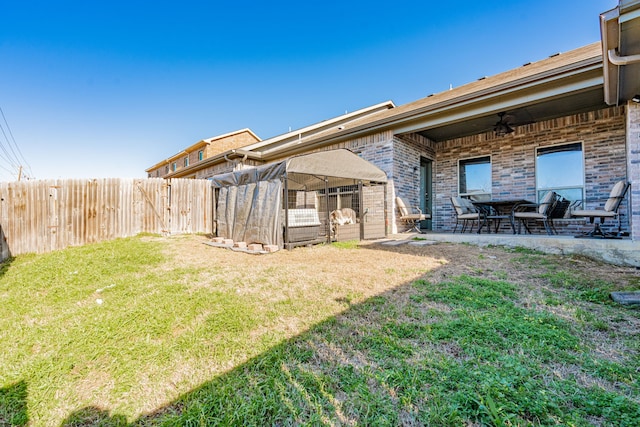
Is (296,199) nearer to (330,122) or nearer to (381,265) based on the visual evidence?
(381,265)

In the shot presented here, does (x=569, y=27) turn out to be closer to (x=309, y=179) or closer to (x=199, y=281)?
(x=309, y=179)

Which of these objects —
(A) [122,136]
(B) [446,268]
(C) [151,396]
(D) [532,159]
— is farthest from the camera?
(A) [122,136]

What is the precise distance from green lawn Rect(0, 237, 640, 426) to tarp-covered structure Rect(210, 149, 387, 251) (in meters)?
2.62

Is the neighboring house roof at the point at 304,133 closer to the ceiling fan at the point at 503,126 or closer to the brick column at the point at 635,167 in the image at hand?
the ceiling fan at the point at 503,126

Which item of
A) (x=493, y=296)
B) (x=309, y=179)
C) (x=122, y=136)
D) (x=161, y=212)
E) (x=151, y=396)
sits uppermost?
(x=122, y=136)

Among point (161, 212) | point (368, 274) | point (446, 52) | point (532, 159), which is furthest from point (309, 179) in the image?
point (446, 52)

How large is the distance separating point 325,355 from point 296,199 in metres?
6.46

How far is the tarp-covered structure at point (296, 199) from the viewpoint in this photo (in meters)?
5.74

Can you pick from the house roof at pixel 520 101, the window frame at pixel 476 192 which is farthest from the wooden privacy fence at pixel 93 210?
the window frame at pixel 476 192

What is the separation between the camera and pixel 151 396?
1.54 m

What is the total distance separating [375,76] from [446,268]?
11490 mm

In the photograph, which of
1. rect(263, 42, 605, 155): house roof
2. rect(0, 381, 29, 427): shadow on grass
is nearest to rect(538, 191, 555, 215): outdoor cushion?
rect(263, 42, 605, 155): house roof

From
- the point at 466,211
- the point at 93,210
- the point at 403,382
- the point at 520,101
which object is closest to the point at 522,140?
the point at 520,101

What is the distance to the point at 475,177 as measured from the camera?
8.13m
